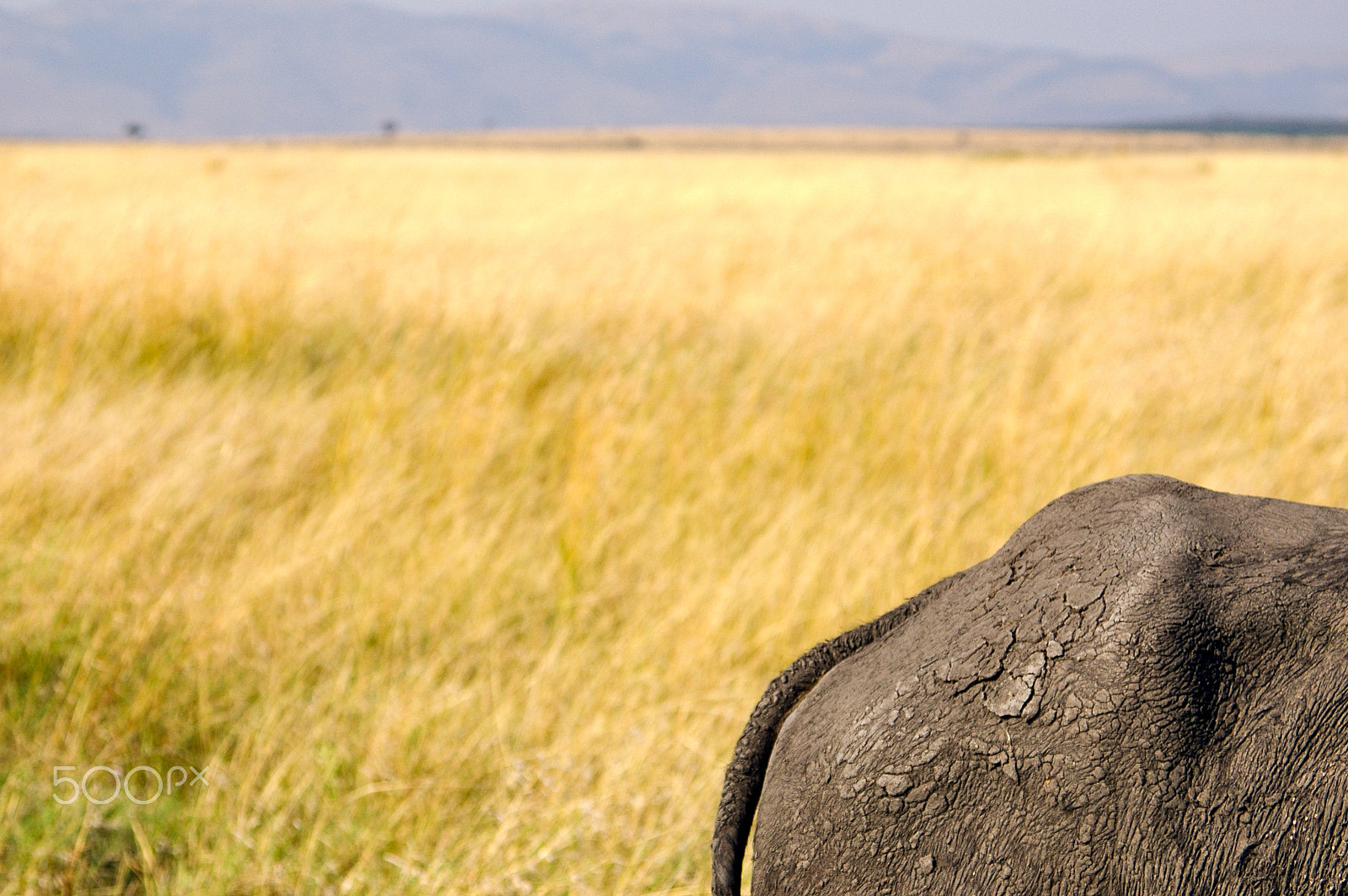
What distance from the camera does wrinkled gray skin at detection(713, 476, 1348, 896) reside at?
31.3 inches

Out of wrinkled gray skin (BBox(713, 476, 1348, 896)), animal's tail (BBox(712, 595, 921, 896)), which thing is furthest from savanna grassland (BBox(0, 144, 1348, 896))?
wrinkled gray skin (BBox(713, 476, 1348, 896))

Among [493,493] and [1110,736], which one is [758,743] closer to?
[1110,736]

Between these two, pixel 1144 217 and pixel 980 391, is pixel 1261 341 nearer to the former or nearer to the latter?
pixel 980 391

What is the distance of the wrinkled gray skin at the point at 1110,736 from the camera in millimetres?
794

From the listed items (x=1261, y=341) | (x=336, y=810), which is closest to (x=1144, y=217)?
(x=1261, y=341)

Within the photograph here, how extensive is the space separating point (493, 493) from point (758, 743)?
8.13 feet

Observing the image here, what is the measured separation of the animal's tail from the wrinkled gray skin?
0.05m

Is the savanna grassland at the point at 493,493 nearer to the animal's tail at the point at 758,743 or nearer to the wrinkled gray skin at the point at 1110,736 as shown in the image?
the animal's tail at the point at 758,743

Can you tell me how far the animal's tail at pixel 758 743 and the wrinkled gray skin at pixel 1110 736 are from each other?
5cm

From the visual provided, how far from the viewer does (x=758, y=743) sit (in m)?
1.02

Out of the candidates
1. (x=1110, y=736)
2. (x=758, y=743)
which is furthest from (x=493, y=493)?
(x=1110, y=736)

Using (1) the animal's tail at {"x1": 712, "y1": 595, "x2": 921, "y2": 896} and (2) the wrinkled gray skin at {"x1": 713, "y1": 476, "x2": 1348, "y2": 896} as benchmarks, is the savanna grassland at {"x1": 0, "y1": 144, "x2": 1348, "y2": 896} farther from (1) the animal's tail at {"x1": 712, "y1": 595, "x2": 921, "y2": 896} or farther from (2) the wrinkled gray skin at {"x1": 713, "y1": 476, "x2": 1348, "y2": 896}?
(2) the wrinkled gray skin at {"x1": 713, "y1": 476, "x2": 1348, "y2": 896}

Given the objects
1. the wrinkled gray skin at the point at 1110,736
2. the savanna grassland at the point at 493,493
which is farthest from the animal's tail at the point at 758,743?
the savanna grassland at the point at 493,493

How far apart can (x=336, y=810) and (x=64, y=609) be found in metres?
1.07
